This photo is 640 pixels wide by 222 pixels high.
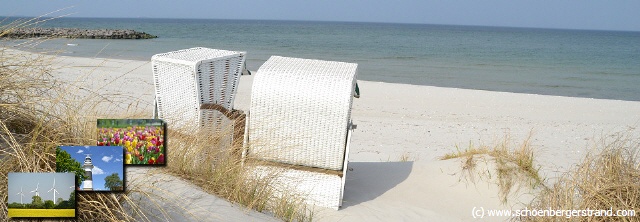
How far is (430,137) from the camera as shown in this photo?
898 centimetres

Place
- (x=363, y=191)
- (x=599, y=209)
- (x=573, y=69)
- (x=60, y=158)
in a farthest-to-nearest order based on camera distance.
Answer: (x=573, y=69)
(x=363, y=191)
(x=599, y=209)
(x=60, y=158)

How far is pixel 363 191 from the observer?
215 inches

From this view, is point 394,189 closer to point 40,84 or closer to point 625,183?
point 625,183

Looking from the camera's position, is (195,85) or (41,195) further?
(195,85)

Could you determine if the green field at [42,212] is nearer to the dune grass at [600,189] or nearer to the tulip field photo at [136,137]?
the tulip field photo at [136,137]

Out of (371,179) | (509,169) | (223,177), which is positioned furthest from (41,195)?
(509,169)

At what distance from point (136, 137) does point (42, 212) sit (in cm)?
60

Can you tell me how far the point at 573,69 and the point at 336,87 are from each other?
23.6m

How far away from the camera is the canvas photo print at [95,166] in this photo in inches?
90.0

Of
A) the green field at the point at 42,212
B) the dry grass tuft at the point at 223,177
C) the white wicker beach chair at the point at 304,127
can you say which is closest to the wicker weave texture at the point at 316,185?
the white wicker beach chair at the point at 304,127

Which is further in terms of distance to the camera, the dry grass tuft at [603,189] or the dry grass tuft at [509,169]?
the dry grass tuft at [509,169]

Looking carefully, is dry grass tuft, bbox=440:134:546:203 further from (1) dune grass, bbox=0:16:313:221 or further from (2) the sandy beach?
(1) dune grass, bbox=0:16:313:221

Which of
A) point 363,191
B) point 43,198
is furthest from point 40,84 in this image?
point 363,191

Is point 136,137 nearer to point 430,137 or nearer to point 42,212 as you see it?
point 42,212
